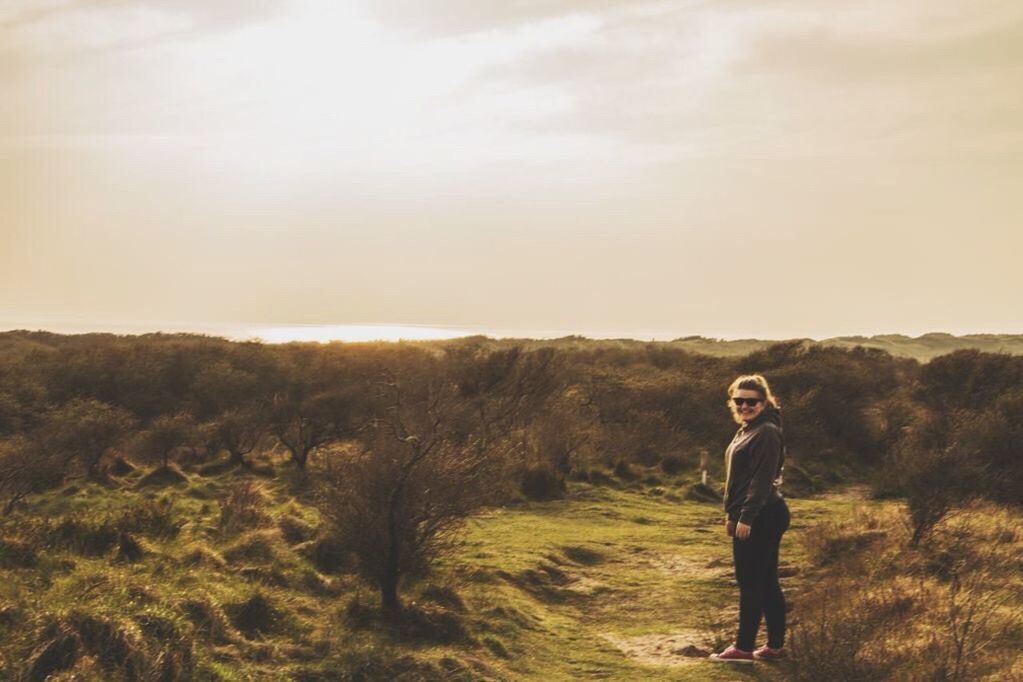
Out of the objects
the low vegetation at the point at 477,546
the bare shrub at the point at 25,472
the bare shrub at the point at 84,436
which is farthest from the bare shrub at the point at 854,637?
the bare shrub at the point at 84,436

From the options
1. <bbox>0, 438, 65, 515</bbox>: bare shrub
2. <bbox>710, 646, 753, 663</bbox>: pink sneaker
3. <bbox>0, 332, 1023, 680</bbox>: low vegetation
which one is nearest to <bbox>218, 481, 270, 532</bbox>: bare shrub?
<bbox>0, 332, 1023, 680</bbox>: low vegetation

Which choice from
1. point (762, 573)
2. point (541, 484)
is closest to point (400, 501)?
point (762, 573)

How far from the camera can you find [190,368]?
31.5 meters

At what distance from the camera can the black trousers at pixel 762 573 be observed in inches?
234

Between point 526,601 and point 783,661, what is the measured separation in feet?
10.7

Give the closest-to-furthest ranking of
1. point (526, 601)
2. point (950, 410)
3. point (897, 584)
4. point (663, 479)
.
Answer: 1. point (897, 584)
2. point (526, 601)
3. point (663, 479)
4. point (950, 410)

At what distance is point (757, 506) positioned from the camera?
5785 mm

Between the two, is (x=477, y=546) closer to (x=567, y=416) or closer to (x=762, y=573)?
(x=762, y=573)

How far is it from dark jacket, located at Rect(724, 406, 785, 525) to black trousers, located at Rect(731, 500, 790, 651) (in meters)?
0.14

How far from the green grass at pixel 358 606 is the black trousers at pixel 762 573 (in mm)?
310

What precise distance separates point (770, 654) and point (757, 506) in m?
1.25

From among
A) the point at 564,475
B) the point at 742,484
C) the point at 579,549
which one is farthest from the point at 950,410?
the point at 742,484

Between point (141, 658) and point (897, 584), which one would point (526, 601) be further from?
point (141, 658)

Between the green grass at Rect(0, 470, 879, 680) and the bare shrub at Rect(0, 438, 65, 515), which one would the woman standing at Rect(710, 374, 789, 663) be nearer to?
the green grass at Rect(0, 470, 879, 680)
